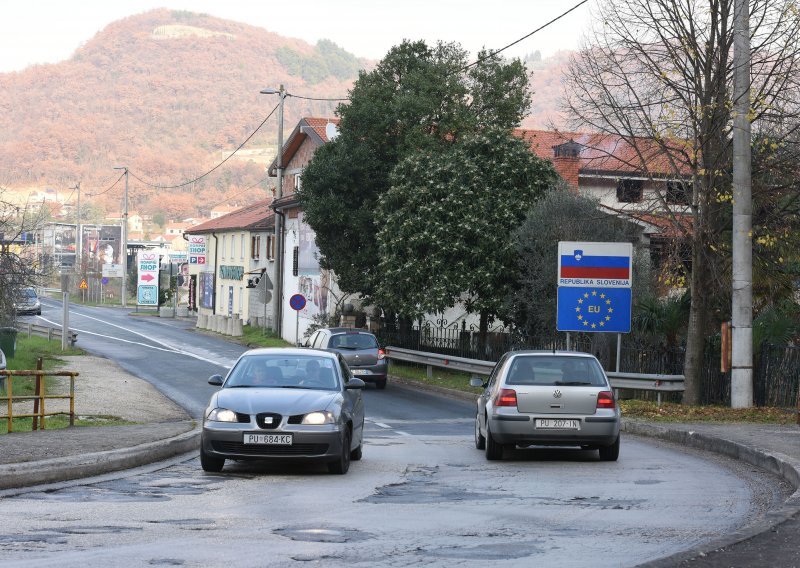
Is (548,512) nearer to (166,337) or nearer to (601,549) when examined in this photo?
(601,549)

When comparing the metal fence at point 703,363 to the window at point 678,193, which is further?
the window at point 678,193

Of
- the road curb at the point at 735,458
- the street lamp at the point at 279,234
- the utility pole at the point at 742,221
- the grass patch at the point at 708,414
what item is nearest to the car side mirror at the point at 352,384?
the road curb at the point at 735,458

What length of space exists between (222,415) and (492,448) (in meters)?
3.87

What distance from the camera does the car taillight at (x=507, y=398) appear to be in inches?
611

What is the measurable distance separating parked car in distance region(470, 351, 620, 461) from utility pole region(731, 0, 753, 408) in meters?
7.07

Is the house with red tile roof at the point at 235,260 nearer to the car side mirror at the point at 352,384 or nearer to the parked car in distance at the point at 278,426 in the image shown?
the car side mirror at the point at 352,384

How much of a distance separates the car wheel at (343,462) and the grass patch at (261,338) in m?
37.5

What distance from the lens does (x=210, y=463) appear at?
13.8m

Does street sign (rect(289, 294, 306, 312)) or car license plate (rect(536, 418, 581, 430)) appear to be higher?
street sign (rect(289, 294, 306, 312))

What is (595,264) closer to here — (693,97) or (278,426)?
(693,97)

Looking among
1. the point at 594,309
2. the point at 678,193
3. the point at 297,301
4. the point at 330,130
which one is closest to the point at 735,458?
the point at 594,309

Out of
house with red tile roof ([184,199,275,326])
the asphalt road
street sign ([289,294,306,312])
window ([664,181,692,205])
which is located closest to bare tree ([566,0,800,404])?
window ([664,181,692,205])

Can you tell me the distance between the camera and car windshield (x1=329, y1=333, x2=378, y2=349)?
3228 centimetres

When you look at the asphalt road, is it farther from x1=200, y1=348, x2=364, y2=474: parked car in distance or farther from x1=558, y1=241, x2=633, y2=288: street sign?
x1=558, y1=241, x2=633, y2=288: street sign
